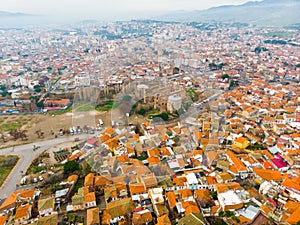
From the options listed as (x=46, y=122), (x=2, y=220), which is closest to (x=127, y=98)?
(x=46, y=122)

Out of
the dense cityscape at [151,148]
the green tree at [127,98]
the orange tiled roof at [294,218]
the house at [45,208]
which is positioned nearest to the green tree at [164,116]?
the dense cityscape at [151,148]

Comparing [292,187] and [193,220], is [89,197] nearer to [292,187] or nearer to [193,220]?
[193,220]

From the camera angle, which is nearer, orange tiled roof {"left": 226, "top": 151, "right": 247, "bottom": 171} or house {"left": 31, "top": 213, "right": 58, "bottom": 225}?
house {"left": 31, "top": 213, "right": 58, "bottom": 225}

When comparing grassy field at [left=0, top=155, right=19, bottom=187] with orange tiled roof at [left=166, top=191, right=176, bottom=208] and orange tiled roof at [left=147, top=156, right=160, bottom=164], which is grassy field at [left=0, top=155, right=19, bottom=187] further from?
orange tiled roof at [left=166, top=191, right=176, bottom=208]

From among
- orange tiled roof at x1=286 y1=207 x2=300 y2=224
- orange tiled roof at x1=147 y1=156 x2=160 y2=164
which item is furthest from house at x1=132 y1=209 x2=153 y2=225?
orange tiled roof at x1=286 y1=207 x2=300 y2=224

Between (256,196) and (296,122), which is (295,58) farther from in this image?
(256,196)
